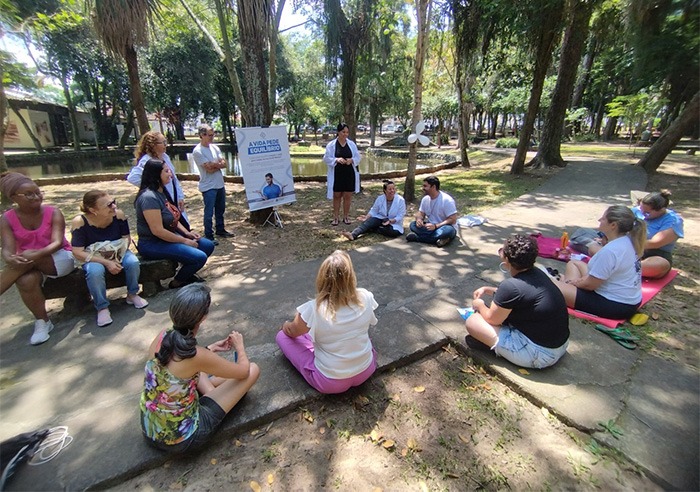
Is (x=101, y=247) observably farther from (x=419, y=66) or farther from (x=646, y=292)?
(x=419, y=66)

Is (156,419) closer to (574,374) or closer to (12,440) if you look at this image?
(12,440)

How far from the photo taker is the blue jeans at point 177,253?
11.7ft

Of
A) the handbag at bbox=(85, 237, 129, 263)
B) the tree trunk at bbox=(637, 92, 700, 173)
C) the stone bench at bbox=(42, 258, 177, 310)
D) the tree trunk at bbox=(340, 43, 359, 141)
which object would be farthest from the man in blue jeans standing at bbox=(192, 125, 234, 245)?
the tree trunk at bbox=(637, 92, 700, 173)

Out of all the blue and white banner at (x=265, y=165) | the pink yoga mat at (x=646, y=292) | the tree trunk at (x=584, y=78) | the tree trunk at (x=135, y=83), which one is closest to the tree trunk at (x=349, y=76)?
the blue and white banner at (x=265, y=165)

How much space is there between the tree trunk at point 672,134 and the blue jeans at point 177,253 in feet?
37.5

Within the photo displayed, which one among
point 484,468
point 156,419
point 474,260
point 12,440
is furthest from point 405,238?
point 12,440

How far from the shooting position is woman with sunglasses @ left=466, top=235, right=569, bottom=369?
7.39 feet

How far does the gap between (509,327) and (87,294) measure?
13.0ft

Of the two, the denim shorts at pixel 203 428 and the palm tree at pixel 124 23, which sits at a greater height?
the palm tree at pixel 124 23

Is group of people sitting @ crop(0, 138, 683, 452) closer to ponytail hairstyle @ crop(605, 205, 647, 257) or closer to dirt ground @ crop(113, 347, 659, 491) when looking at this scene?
ponytail hairstyle @ crop(605, 205, 647, 257)

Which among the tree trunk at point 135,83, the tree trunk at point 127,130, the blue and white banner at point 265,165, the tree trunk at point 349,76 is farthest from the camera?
the tree trunk at point 127,130

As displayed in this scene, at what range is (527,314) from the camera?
2.29 m

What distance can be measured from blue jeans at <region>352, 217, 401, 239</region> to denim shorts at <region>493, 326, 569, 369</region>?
3.07m

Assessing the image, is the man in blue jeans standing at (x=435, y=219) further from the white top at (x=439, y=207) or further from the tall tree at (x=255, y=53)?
the tall tree at (x=255, y=53)
